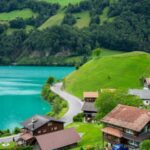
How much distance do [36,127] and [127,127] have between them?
2516 centimetres

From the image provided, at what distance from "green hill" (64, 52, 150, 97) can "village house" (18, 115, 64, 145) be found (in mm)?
49623

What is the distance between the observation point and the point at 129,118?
2525 inches

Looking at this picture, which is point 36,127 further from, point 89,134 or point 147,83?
point 147,83

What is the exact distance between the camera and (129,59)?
156 m

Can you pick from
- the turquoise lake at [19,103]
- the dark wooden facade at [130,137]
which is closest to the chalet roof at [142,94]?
the turquoise lake at [19,103]

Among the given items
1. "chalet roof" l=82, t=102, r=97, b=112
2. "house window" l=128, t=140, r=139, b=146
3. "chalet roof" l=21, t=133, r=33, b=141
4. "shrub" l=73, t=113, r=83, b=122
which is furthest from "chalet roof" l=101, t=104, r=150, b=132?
"shrub" l=73, t=113, r=83, b=122

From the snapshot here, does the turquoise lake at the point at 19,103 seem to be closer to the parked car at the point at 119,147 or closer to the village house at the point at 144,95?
the village house at the point at 144,95

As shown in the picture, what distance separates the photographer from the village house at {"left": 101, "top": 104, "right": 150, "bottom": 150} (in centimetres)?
6153

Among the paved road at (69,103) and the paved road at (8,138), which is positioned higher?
the paved road at (8,138)

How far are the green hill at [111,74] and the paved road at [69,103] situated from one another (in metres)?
3.14

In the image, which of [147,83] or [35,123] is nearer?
[35,123]

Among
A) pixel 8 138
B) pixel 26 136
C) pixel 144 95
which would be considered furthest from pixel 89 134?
pixel 144 95

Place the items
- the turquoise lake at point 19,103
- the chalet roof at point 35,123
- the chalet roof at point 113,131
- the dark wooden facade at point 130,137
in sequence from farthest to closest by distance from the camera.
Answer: the turquoise lake at point 19,103 < the chalet roof at point 35,123 < the chalet roof at point 113,131 < the dark wooden facade at point 130,137

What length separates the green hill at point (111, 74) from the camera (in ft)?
452
